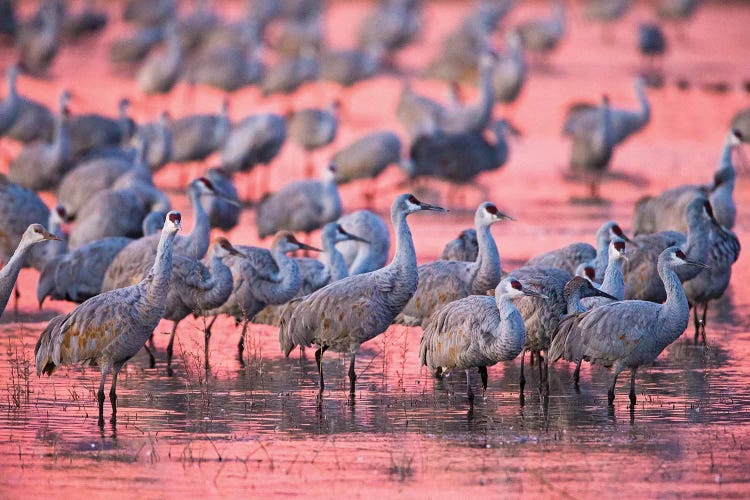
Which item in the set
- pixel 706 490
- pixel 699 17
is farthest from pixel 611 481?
pixel 699 17

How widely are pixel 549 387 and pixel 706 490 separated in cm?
300

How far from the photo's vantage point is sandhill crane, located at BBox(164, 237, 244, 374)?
1188cm

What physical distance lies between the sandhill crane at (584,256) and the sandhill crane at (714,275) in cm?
67

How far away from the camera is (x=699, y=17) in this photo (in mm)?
44719

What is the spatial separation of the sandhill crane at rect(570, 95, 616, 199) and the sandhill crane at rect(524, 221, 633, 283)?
984 cm

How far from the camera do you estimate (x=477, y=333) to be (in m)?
10.1

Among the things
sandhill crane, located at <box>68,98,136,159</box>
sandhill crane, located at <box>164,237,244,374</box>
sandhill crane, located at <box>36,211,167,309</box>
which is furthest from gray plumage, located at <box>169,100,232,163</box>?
sandhill crane, located at <box>164,237,244,374</box>

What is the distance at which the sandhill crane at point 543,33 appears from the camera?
35.8 meters

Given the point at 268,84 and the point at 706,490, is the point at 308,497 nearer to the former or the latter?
the point at 706,490

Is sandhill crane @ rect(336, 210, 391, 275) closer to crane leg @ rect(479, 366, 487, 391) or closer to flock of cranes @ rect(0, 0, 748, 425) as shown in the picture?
flock of cranes @ rect(0, 0, 748, 425)

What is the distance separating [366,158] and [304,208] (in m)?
4.54

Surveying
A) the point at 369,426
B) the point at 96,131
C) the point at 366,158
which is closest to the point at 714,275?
the point at 369,426

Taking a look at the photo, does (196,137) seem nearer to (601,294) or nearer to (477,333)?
(601,294)

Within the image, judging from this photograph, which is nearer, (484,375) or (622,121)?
(484,375)
